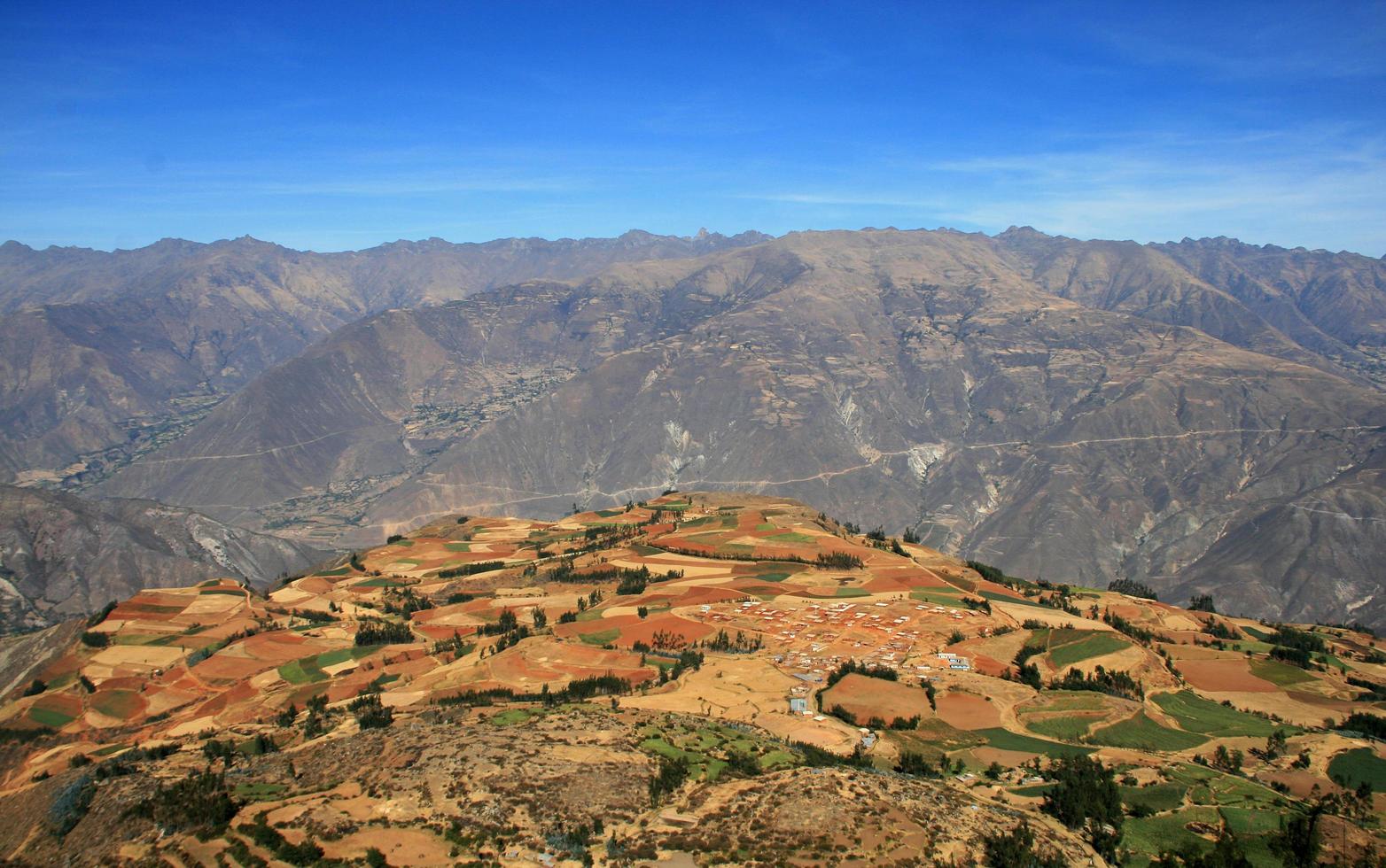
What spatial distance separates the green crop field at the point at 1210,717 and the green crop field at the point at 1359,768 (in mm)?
6160

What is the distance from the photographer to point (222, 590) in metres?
148

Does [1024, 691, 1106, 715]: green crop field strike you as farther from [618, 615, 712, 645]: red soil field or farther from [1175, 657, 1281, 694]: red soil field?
[618, 615, 712, 645]: red soil field

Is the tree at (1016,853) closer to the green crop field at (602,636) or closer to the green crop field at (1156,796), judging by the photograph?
the green crop field at (1156,796)

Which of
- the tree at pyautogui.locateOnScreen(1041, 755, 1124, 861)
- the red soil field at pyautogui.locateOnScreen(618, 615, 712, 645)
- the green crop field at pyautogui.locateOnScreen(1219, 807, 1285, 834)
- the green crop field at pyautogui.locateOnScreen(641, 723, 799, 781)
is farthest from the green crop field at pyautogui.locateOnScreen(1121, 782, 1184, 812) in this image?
the red soil field at pyautogui.locateOnScreen(618, 615, 712, 645)

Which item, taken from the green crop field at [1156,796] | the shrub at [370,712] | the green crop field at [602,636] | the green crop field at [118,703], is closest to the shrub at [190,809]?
the shrub at [370,712]

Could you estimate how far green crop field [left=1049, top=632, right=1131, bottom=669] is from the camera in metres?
97.0

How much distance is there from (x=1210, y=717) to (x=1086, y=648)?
51.4ft

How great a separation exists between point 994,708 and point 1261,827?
2807 cm

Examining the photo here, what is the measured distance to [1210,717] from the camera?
3322 inches

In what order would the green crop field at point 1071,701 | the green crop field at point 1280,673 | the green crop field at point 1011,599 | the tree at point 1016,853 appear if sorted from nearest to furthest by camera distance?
the tree at point 1016,853
the green crop field at point 1071,701
the green crop field at point 1280,673
the green crop field at point 1011,599

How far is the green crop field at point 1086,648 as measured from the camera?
318ft

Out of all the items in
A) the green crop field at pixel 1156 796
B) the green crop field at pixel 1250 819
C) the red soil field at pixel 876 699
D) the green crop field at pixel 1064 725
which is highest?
the green crop field at pixel 1250 819

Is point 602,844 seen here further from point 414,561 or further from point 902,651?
point 414,561

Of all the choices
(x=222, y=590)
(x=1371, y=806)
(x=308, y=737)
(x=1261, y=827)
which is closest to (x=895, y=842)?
(x=1261, y=827)
